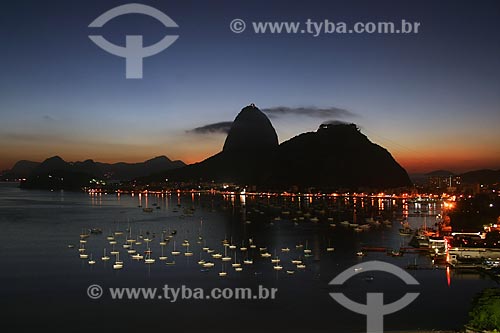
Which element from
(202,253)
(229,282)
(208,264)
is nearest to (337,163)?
(202,253)

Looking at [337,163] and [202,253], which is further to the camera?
[337,163]

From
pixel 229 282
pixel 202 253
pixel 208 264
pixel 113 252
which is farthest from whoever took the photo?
pixel 202 253

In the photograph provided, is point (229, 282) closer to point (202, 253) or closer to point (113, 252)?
point (202, 253)

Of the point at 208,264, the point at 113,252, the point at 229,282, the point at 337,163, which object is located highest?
the point at 337,163

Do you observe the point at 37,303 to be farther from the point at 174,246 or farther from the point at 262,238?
the point at 262,238

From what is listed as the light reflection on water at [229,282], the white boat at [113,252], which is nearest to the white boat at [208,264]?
the light reflection on water at [229,282]

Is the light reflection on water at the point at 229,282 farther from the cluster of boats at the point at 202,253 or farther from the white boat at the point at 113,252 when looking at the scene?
the white boat at the point at 113,252

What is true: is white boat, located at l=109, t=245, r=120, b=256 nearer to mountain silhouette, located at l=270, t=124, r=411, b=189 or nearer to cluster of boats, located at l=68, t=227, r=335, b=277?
cluster of boats, located at l=68, t=227, r=335, b=277

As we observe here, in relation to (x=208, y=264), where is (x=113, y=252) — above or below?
above

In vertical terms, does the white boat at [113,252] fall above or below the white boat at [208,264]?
above

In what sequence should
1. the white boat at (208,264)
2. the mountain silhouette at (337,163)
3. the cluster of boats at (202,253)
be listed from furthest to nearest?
1. the mountain silhouette at (337,163)
2. the cluster of boats at (202,253)
3. the white boat at (208,264)

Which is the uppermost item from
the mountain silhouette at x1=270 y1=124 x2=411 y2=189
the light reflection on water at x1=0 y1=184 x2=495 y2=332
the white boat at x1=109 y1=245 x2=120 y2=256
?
the mountain silhouette at x1=270 y1=124 x2=411 y2=189

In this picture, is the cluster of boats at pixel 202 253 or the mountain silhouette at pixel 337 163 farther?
the mountain silhouette at pixel 337 163

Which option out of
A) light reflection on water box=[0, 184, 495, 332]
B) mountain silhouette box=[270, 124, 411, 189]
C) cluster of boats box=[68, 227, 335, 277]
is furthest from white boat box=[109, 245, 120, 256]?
mountain silhouette box=[270, 124, 411, 189]
